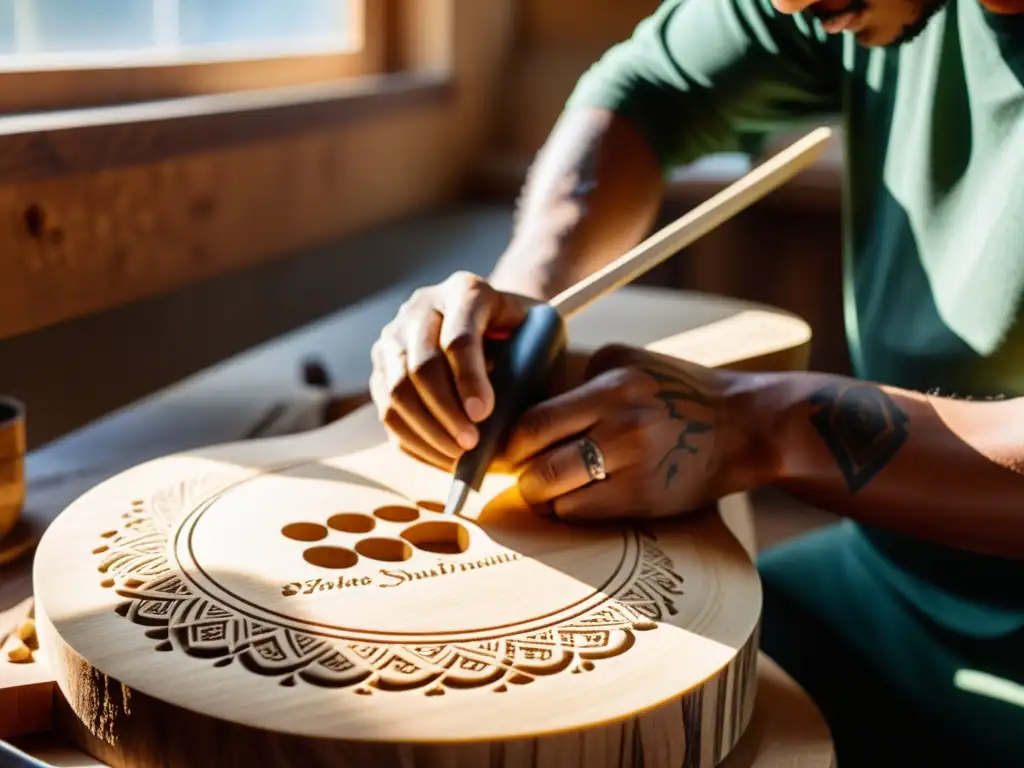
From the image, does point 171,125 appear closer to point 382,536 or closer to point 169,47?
point 169,47

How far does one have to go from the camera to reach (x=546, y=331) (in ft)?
2.95

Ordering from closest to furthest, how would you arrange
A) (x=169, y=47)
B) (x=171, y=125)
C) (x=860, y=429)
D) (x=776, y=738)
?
1. (x=776, y=738)
2. (x=860, y=429)
3. (x=171, y=125)
4. (x=169, y=47)

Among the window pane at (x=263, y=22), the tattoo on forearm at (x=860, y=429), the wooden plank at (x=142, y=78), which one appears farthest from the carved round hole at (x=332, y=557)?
the window pane at (x=263, y=22)

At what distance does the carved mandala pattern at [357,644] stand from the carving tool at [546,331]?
17 centimetres

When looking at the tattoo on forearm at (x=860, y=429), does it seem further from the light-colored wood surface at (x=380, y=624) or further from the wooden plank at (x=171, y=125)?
the wooden plank at (x=171, y=125)

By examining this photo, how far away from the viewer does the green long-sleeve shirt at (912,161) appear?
95 centimetres

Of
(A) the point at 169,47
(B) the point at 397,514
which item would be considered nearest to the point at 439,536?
(B) the point at 397,514

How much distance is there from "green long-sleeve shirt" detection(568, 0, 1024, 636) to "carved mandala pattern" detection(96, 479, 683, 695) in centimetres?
40

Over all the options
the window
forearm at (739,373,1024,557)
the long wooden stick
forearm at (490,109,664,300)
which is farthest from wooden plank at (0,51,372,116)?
forearm at (739,373,1024,557)

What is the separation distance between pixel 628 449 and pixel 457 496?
5.4 inches

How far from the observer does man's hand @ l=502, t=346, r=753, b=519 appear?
84 cm

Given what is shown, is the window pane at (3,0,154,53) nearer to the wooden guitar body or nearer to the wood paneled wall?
the wood paneled wall

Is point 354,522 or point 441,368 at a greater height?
point 441,368

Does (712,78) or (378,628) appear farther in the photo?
(712,78)
